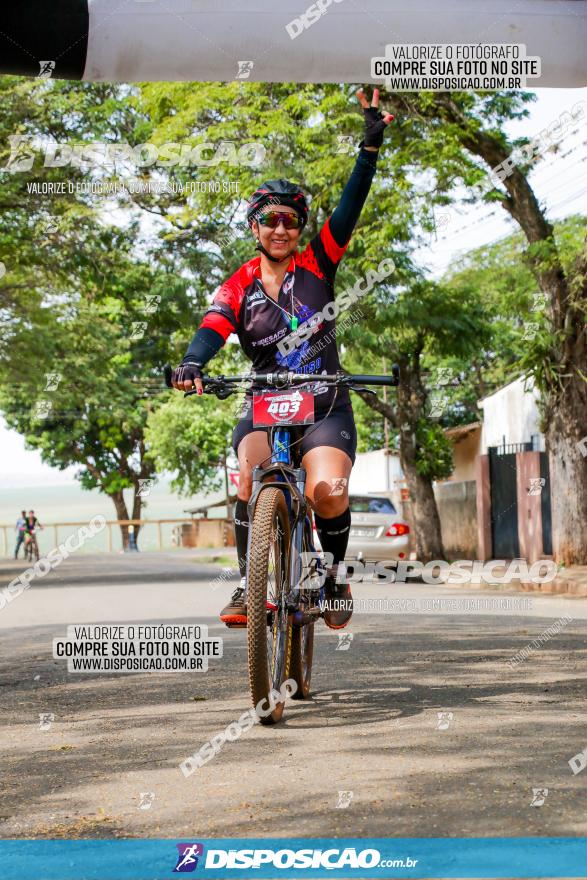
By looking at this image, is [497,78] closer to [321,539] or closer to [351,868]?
[321,539]

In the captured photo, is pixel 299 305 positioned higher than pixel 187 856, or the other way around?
pixel 299 305

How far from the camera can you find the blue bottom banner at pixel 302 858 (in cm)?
324

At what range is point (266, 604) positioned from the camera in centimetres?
519

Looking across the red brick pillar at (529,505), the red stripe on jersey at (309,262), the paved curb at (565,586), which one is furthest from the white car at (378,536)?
the red stripe on jersey at (309,262)

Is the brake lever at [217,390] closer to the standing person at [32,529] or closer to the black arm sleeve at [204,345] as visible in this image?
the black arm sleeve at [204,345]

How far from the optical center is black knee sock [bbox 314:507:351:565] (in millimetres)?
6098

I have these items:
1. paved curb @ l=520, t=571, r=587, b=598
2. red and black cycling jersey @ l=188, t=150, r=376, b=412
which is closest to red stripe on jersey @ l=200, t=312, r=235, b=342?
red and black cycling jersey @ l=188, t=150, r=376, b=412

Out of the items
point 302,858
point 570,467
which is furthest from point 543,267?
point 302,858

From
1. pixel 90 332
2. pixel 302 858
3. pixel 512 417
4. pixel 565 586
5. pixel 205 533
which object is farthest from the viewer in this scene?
pixel 205 533

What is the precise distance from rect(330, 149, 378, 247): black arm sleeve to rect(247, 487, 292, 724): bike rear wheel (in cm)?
135

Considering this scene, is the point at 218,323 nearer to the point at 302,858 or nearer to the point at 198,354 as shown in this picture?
the point at 198,354

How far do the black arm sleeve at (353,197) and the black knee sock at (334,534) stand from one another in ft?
4.41

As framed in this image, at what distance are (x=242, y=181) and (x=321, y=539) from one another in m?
15.0

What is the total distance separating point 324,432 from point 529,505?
17567 mm
